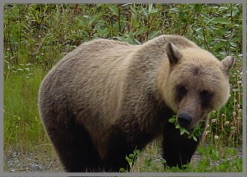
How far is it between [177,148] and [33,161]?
1970 mm

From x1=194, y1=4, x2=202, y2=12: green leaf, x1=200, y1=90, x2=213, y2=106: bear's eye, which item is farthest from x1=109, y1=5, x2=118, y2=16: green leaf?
x1=200, y1=90, x2=213, y2=106: bear's eye

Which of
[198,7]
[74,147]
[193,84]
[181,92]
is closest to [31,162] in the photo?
[74,147]

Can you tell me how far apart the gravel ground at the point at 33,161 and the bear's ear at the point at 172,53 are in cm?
186

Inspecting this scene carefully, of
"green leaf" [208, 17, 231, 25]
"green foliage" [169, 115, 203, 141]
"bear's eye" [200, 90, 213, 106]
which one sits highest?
"green leaf" [208, 17, 231, 25]

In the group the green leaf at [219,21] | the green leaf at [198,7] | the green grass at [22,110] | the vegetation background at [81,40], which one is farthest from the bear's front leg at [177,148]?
the green leaf at [198,7]

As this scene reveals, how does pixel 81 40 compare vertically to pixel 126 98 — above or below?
below

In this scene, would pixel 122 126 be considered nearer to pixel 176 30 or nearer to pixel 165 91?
pixel 165 91

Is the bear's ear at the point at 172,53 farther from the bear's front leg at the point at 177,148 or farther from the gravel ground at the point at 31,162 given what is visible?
the gravel ground at the point at 31,162

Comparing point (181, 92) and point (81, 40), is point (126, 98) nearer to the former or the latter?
point (181, 92)

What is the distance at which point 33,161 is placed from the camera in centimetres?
777

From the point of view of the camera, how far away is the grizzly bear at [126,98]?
19.7 ft

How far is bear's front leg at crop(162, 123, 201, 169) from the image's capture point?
642 cm

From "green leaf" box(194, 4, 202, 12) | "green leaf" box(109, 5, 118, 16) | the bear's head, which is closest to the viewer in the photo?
the bear's head

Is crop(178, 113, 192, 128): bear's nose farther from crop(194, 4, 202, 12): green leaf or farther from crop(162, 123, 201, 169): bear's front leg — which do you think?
crop(194, 4, 202, 12): green leaf
